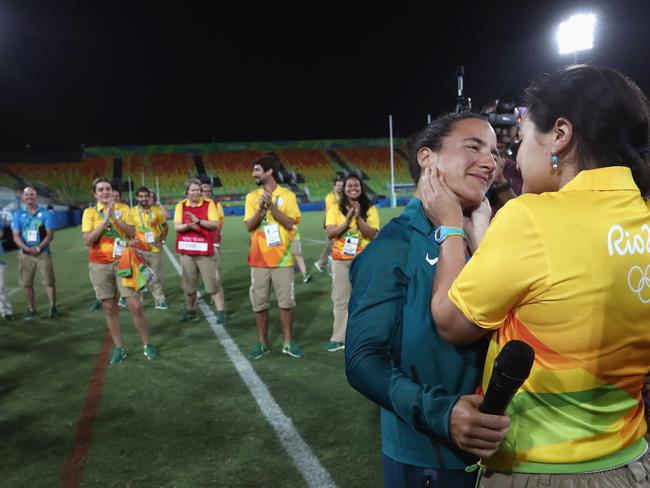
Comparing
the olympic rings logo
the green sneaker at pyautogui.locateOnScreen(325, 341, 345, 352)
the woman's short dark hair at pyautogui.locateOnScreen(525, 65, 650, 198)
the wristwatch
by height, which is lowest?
the green sneaker at pyautogui.locateOnScreen(325, 341, 345, 352)

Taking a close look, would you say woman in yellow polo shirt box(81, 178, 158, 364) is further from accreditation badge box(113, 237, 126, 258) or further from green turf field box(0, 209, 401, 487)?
green turf field box(0, 209, 401, 487)

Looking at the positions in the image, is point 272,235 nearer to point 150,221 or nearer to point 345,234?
point 345,234

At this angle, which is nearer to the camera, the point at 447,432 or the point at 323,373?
the point at 447,432

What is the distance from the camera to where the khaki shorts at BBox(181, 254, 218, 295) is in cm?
761

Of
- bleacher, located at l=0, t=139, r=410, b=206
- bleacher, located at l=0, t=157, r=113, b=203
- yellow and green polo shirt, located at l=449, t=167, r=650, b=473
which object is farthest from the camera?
bleacher, located at l=0, t=139, r=410, b=206

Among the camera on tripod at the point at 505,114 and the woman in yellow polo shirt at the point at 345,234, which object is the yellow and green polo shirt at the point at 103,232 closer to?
the woman in yellow polo shirt at the point at 345,234

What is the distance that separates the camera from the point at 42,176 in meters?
44.4

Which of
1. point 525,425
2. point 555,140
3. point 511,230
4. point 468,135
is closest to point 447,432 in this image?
point 525,425

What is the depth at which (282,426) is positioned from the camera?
4.08 m

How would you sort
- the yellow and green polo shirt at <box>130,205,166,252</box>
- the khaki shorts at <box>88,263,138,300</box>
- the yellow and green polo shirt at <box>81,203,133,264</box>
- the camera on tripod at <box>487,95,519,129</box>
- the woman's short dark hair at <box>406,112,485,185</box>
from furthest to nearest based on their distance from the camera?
1. the yellow and green polo shirt at <box>130,205,166,252</box>
2. the yellow and green polo shirt at <box>81,203,133,264</box>
3. the khaki shorts at <box>88,263,138,300</box>
4. the camera on tripod at <box>487,95,519,129</box>
5. the woman's short dark hair at <box>406,112,485,185</box>

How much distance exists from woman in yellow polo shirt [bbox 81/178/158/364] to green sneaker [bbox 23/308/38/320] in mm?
2767

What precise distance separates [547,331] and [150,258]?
8.67 meters

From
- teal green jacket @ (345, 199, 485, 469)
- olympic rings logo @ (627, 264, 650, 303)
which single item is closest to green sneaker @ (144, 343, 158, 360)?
teal green jacket @ (345, 199, 485, 469)

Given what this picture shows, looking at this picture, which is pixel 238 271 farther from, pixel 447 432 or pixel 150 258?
pixel 447 432
